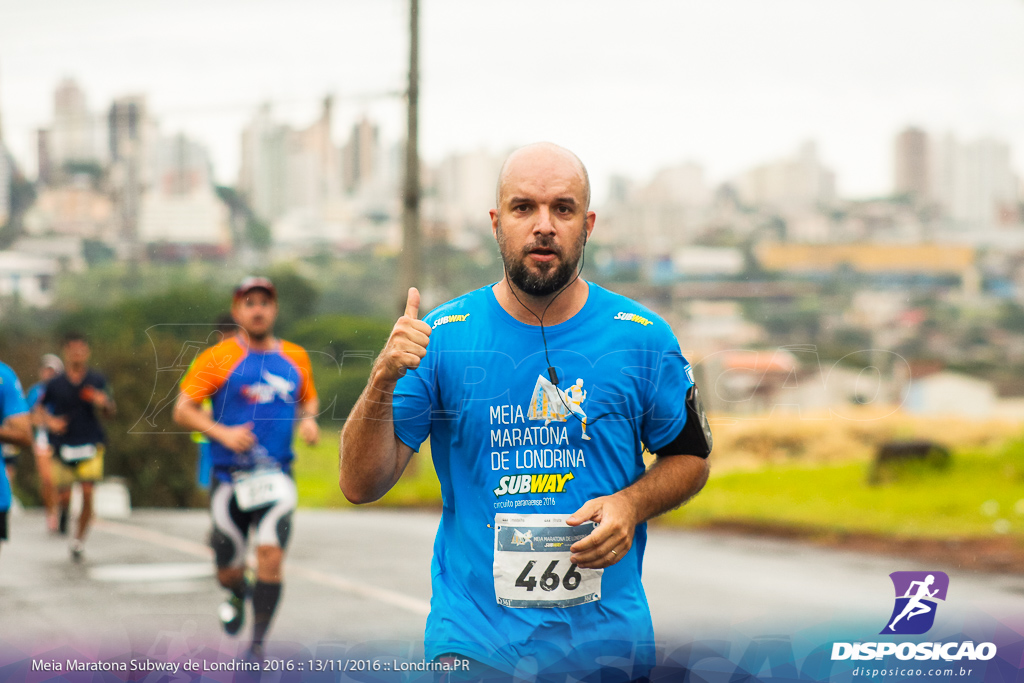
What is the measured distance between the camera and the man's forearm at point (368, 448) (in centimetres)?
241

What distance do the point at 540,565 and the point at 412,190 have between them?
11363 millimetres

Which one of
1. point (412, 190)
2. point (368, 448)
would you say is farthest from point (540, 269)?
point (412, 190)

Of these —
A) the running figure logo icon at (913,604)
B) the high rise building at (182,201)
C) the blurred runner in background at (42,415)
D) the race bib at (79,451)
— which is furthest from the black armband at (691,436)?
the high rise building at (182,201)

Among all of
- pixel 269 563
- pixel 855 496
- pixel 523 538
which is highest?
pixel 523 538

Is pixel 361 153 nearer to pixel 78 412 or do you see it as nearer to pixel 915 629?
pixel 78 412

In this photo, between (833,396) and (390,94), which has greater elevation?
(390,94)

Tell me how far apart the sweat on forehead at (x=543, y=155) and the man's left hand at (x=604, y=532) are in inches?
27.3

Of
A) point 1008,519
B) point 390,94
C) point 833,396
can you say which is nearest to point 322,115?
point 390,94

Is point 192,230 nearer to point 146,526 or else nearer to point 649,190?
point 146,526

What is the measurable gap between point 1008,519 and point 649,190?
15.7 metres

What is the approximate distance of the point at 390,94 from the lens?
12562mm

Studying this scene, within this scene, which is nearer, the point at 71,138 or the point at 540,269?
the point at 540,269

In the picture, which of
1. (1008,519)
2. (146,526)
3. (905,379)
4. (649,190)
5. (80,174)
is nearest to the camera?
(905,379)

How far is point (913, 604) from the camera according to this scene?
142 inches
